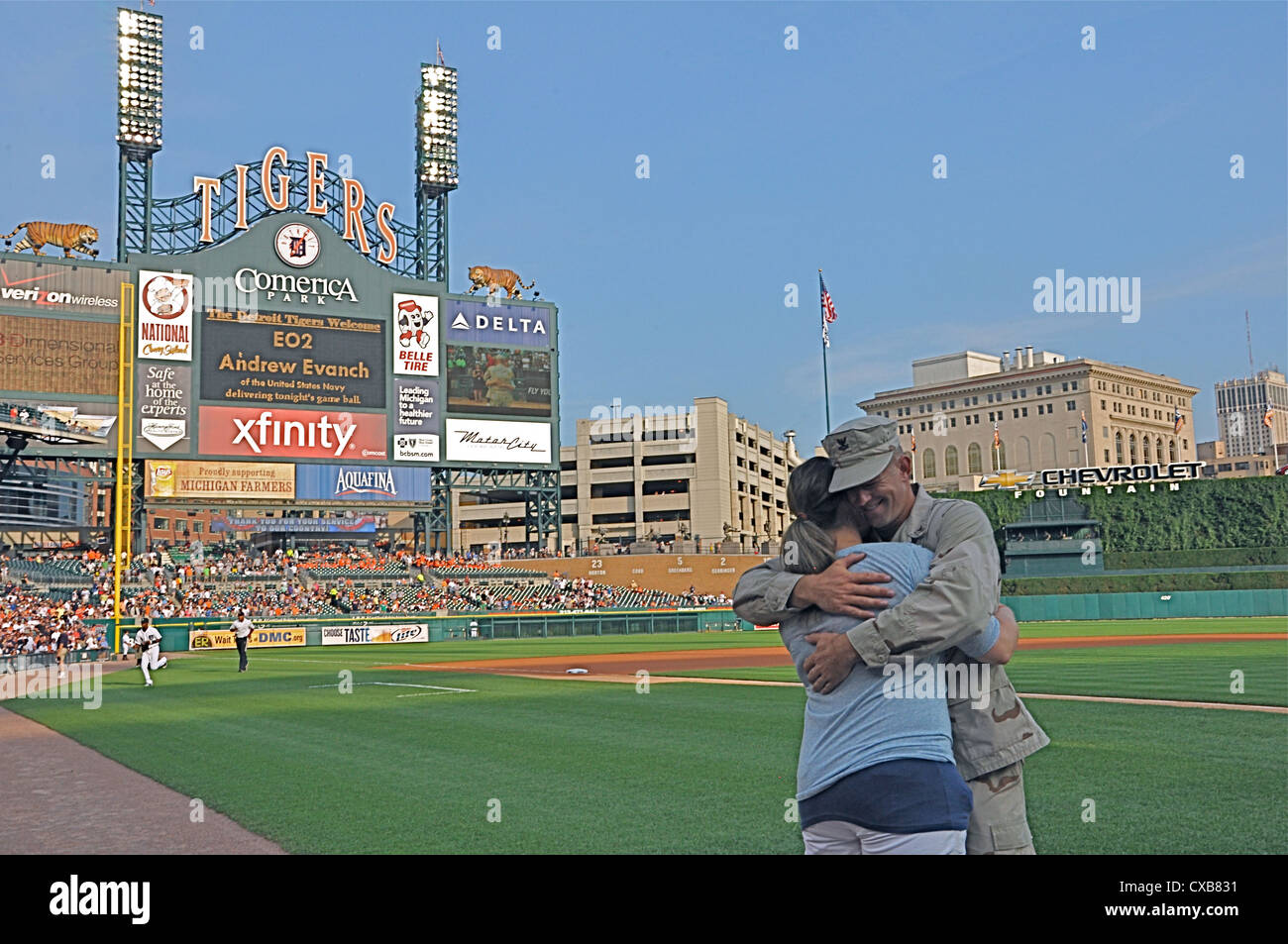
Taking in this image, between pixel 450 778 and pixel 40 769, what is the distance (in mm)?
5174

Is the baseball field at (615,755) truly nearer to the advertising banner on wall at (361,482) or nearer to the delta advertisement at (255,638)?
the delta advertisement at (255,638)

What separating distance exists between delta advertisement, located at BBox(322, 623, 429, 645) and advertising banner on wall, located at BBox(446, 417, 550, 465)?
14.1 m

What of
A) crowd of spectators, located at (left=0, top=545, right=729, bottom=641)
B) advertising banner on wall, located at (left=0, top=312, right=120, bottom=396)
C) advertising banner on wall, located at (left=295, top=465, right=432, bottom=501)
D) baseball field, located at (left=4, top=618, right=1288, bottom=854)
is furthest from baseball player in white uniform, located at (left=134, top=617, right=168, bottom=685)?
advertising banner on wall, located at (left=295, top=465, right=432, bottom=501)

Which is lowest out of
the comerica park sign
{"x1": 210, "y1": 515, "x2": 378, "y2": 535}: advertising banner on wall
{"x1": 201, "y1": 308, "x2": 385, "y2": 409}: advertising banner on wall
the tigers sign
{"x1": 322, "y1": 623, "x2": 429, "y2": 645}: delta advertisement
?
{"x1": 322, "y1": 623, "x2": 429, "y2": 645}: delta advertisement

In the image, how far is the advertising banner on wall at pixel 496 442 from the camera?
58156 millimetres

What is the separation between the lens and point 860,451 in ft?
11.5

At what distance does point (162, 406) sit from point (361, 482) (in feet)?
31.9

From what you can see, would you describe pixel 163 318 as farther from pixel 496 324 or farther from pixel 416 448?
pixel 496 324

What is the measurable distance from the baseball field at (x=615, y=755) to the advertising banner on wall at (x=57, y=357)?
31422mm

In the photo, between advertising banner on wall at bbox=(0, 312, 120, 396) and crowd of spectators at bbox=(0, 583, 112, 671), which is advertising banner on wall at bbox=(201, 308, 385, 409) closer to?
advertising banner on wall at bbox=(0, 312, 120, 396)

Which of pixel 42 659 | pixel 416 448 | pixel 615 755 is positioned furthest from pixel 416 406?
pixel 615 755

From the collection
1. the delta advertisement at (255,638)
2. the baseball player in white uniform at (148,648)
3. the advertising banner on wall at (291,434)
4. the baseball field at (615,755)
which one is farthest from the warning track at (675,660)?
the advertising banner on wall at (291,434)

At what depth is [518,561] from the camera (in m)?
69.7

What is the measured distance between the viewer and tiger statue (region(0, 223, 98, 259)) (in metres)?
52.0
